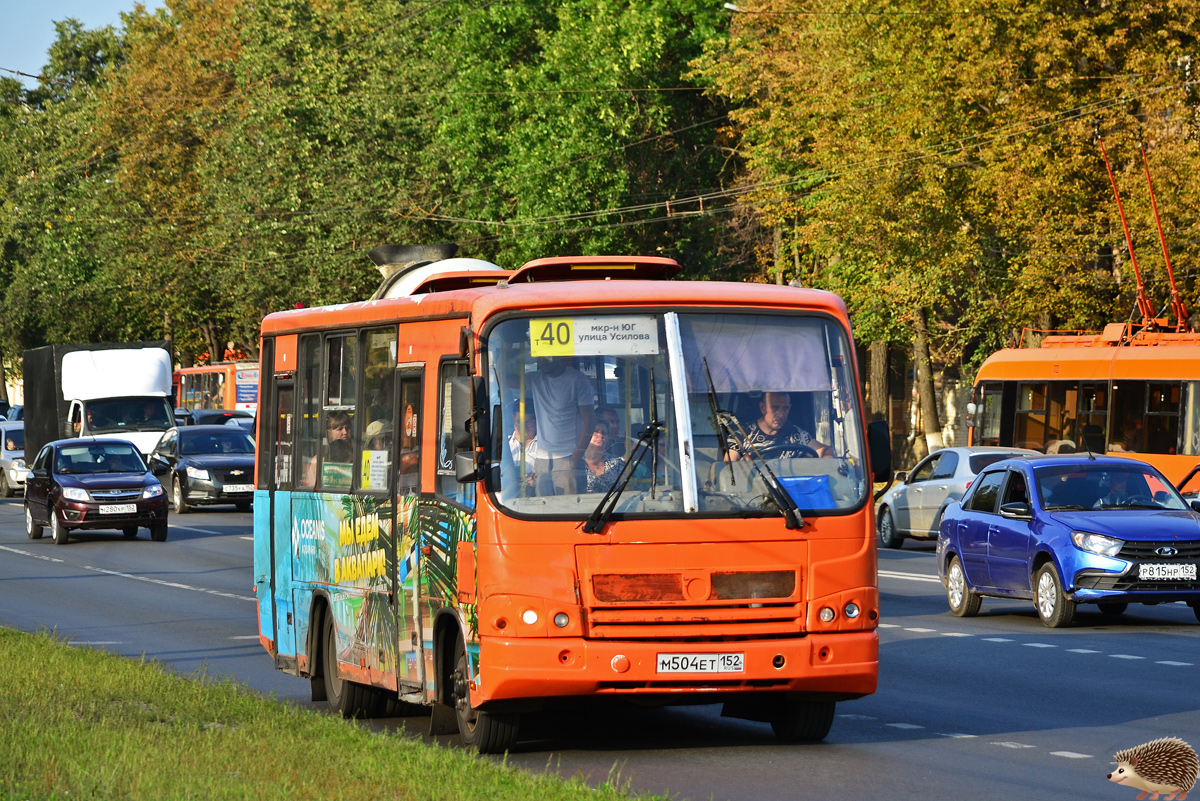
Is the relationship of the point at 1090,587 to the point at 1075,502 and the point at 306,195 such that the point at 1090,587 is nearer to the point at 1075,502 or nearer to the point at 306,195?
the point at 1075,502

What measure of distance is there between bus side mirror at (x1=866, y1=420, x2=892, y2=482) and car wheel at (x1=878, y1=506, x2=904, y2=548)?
19.3 meters

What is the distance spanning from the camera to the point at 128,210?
7031cm

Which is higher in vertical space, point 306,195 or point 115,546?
point 306,195

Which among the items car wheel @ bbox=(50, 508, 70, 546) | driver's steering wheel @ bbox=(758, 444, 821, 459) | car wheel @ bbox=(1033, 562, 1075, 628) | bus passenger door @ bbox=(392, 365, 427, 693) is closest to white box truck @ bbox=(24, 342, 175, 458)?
car wheel @ bbox=(50, 508, 70, 546)

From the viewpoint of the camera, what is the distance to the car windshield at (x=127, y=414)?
43.0 metres

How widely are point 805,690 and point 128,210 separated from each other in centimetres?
6423

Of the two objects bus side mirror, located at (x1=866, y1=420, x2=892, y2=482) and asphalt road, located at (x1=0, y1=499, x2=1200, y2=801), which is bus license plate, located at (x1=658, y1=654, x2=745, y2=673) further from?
bus side mirror, located at (x1=866, y1=420, x2=892, y2=482)

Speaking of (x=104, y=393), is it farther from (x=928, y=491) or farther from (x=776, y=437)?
(x=776, y=437)

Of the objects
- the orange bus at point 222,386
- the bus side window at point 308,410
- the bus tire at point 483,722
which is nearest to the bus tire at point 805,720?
the bus tire at point 483,722

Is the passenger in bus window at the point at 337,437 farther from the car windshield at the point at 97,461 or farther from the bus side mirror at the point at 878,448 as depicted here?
the car windshield at the point at 97,461

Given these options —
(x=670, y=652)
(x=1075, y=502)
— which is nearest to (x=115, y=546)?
(x=1075, y=502)

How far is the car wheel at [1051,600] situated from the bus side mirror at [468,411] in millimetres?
8856

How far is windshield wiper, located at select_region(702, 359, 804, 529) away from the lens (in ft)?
30.9

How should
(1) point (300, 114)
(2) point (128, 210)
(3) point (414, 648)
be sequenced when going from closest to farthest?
(3) point (414, 648)
(1) point (300, 114)
(2) point (128, 210)
